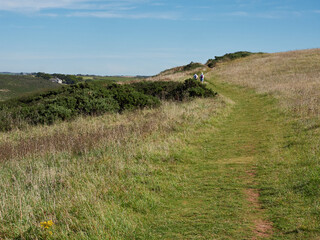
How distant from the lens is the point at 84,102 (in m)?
17.2

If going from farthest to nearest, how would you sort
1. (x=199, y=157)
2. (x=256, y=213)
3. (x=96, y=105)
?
(x=96, y=105), (x=199, y=157), (x=256, y=213)

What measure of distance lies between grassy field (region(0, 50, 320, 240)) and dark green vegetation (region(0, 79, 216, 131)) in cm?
344

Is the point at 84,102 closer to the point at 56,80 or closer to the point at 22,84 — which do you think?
the point at 22,84

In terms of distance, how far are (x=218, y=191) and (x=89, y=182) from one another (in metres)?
→ 2.56

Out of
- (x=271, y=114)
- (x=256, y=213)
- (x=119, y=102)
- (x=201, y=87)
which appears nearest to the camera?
(x=256, y=213)

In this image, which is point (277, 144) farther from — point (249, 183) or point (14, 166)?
point (14, 166)

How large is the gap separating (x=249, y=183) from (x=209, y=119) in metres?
7.42

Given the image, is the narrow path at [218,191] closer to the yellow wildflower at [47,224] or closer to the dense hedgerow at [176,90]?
the yellow wildflower at [47,224]

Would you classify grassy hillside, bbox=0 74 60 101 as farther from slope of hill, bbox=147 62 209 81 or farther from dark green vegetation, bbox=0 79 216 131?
dark green vegetation, bbox=0 79 216 131

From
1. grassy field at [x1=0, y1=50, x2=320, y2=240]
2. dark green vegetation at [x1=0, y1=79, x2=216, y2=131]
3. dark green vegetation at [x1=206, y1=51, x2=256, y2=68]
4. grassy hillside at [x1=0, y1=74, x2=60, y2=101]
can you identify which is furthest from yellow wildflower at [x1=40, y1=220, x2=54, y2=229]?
dark green vegetation at [x1=206, y1=51, x2=256, y2=68]

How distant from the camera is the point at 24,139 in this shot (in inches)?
452

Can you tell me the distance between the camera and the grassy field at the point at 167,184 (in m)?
4.59

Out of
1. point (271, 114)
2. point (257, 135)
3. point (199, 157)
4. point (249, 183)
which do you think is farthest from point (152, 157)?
point (271, 114)

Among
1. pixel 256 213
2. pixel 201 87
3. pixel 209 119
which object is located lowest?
pixel 256 213
